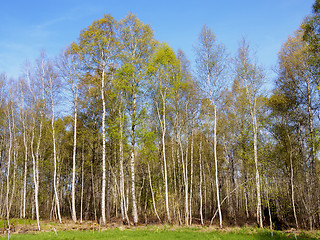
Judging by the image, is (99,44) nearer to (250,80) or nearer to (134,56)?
(134,56)

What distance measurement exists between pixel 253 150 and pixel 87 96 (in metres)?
14.5

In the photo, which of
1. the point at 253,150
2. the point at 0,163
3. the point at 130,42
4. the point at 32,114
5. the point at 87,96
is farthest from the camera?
the point at 0,163

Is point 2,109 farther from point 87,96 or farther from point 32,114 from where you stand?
point 87,96

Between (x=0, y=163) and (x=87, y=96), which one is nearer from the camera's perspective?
(x=87, y=96)

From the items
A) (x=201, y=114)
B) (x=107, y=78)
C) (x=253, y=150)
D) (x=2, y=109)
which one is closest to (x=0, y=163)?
(x=2, y=109)

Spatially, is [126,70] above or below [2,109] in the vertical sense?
above

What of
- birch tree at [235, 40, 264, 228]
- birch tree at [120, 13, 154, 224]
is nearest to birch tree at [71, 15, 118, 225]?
birch tree at [120, 13, 154, 224]

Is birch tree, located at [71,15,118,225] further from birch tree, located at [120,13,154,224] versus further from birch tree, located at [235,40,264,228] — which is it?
birch tree, located at [235,40,264,228]

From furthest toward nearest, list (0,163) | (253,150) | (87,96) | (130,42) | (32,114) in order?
(0,163) < (87,96) < (130,42) < (32,114) < (253,150)

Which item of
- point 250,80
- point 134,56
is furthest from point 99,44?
point 250,80

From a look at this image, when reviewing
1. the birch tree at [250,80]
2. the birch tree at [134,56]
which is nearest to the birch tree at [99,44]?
the birch tree at [134,56]

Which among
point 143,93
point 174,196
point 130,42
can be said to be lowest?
point 174,196

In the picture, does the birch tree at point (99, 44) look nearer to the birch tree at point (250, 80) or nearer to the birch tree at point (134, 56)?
the birch tree at point (134, 56)

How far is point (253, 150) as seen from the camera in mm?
16219
